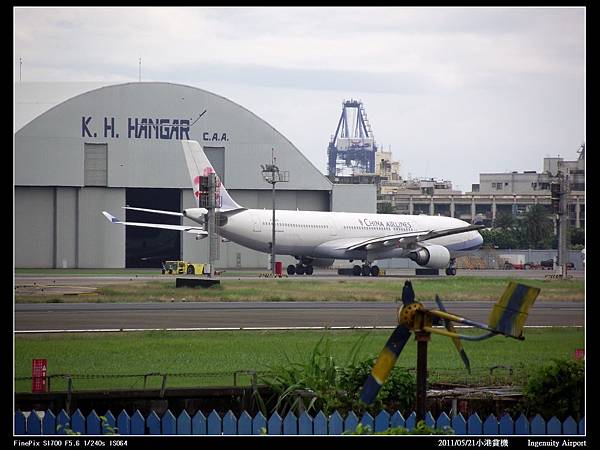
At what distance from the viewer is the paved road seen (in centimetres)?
2120

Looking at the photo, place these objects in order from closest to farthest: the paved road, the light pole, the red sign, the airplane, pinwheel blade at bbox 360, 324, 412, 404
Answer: pinwheel blade at bbox 360, 324, 412, 404 < the red sign < the paved road < the light pole < the airplane

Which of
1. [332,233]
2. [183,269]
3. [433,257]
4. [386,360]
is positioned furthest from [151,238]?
[386,360]

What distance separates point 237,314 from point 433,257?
2473cm

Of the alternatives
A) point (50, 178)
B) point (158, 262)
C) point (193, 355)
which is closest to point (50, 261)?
point (50, 178)

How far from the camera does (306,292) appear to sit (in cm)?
3219

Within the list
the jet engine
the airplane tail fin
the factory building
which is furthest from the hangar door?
the factory building

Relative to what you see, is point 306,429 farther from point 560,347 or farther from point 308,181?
point 308,181

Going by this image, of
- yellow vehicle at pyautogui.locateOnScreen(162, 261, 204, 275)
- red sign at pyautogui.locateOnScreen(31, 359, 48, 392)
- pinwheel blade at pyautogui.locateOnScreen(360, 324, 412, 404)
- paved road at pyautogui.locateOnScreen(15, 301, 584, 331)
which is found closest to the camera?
pinwheel blade at pyautogui.locateOnScreen(360, 324, 412, 404)

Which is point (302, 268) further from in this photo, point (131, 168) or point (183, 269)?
point (131, 168)

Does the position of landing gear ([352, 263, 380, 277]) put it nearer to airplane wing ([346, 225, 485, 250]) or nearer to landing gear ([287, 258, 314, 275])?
airplane wing ([346, 225, 485, 250])

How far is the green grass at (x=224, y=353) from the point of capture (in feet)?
43.3

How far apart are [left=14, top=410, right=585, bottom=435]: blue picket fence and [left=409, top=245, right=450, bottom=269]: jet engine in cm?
3819

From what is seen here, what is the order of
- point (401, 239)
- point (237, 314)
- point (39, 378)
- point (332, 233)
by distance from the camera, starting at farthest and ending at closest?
point (332, 233) < point (401, 239) < point (237, 314) < point (39, 378)

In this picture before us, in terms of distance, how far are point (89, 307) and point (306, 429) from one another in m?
17.7
